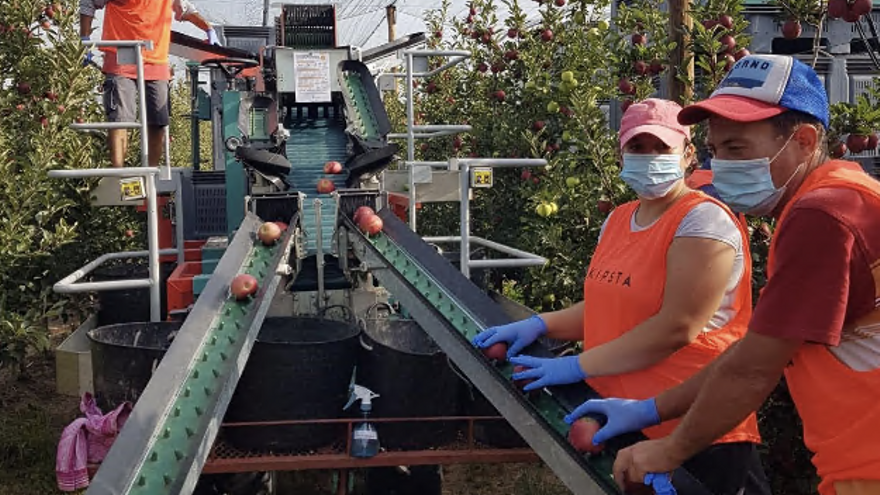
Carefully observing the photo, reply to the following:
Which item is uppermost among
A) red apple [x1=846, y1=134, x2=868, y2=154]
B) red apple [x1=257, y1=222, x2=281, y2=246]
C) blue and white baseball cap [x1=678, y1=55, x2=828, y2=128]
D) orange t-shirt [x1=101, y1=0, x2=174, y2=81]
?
orange t-shirt [x1=101, y1=0, x2=174, y2=81]

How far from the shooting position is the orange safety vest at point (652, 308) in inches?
84.1

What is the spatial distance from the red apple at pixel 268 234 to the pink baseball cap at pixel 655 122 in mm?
1874

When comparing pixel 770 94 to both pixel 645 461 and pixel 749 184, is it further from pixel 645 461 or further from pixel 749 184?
pixel 645 461

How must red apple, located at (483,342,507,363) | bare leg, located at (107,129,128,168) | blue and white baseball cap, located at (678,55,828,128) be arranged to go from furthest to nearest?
bare leg, located at (107,129,128,168), red apple, located at (483,342,507,363), blue and white baseball cap, located at (678,55,828,128)

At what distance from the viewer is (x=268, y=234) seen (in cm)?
370

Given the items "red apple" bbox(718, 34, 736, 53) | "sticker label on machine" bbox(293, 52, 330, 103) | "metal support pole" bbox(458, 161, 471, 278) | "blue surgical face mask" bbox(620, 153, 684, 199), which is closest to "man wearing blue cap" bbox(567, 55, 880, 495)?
"blue surgical face mask" bbox(620, 153, 684, 199)

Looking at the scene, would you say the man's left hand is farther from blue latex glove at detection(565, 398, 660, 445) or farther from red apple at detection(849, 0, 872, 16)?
red apple at detection(849, 0, 872, 16)

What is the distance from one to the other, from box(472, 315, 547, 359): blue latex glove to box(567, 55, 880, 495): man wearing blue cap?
0.86 meters

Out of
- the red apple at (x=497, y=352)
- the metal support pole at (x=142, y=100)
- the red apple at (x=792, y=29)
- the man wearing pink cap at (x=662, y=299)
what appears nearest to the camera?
the man wearing pink cap at (x=662, y=299)

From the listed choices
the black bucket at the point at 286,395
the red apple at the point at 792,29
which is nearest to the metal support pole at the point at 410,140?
the black bucket at the point at 286,395

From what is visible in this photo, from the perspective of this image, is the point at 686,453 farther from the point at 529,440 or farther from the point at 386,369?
the point at 386,369

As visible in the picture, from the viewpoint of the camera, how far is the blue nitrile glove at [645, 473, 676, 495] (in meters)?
1.73

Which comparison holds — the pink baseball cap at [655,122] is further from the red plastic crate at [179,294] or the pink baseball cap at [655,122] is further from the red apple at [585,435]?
the red plastic crate at [179,294]

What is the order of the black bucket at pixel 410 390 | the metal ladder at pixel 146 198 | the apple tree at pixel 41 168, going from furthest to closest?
the apple tree at pixel 41 168 < the metal ladder at pixel 146 198 < the black bucket at pixel 410 390
